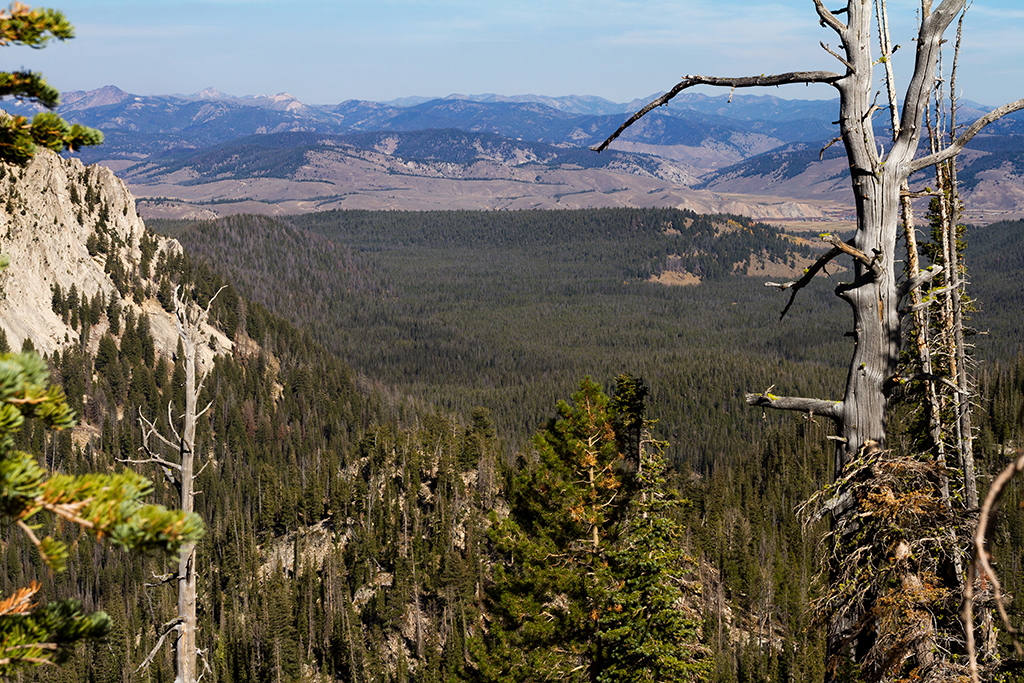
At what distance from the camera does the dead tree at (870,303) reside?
1118cm

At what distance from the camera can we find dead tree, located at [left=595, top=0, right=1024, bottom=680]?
1118 cm

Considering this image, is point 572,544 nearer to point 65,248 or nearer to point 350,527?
point 350,527

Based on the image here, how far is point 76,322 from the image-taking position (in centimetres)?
13838

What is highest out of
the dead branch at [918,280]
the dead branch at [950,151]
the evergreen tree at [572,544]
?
the dead branch at [950,151]

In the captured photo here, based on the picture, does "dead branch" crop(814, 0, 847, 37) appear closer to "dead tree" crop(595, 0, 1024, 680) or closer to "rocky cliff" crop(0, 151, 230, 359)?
"dead tree" crop(595, 0, 1024, 680)

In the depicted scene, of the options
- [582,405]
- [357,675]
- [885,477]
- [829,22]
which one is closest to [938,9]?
[829,22]

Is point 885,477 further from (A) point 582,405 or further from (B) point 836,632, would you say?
(A) point 582,405

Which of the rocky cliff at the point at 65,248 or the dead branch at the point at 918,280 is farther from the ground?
the dead branch at the point at 918,280

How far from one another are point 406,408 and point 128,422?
60.0 m

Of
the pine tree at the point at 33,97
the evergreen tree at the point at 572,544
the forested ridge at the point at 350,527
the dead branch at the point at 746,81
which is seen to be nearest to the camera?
the pine tree at the point at 33,97

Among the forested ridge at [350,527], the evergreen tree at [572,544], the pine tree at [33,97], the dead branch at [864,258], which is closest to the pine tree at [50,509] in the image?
the pine tree at [33,97]

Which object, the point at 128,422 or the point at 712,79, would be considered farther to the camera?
the point at 128,422

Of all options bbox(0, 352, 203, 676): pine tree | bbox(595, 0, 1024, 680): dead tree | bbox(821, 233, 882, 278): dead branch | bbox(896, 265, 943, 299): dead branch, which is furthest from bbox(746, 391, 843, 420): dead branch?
bbox(0, 352, 203, 676): pine tree

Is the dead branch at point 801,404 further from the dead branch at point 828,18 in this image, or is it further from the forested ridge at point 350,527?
the forested ridge at point 350,527
